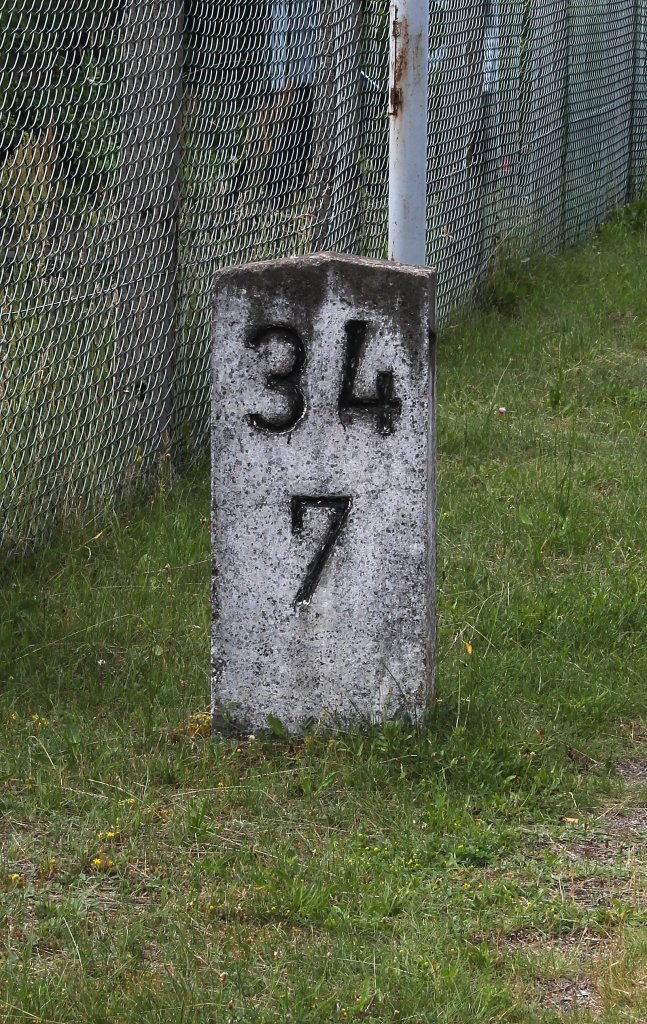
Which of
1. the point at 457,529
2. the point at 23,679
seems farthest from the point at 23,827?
the point at 457,529

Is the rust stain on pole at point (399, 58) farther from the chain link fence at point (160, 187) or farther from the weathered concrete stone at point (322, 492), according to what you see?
the weathered concrete stone at point (322, 492)

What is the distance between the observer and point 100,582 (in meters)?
4.87

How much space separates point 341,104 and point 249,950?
525 cm

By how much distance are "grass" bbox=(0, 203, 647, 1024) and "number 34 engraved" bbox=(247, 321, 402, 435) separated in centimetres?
83

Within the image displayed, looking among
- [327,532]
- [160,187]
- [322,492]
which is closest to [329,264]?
[322,492]

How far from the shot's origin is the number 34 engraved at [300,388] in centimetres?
370

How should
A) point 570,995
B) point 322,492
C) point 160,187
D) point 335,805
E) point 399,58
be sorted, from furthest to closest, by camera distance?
point 160,187 < point 399,58 < point 322,492 < point 335,805 < point 570,995

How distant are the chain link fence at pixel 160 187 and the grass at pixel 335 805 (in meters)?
0.44

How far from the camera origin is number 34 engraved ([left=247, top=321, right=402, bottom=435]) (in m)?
3.70

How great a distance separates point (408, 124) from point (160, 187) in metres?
1.19

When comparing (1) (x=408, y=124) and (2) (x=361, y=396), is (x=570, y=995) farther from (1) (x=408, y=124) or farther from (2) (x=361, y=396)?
(1) (x=408, y=124)

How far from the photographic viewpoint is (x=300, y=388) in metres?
3.74

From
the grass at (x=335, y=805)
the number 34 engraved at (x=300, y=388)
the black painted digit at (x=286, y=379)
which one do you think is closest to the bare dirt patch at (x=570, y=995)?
the grass at (x=335, y=805)

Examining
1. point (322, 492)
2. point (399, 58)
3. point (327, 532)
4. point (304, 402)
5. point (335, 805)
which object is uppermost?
point (399, 58)
